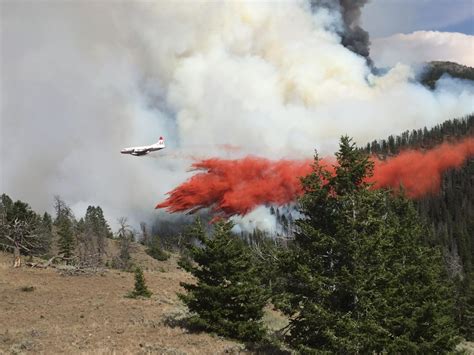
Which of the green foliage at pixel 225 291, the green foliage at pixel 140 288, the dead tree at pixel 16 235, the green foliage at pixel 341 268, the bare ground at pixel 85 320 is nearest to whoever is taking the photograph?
the green foliage at pixel 341 268

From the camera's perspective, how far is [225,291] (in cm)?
2816

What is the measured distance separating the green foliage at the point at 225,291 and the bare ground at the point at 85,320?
1.14 metres

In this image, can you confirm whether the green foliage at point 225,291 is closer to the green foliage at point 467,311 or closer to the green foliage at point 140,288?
the green foliage at point 140,288

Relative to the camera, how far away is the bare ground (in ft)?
80.3

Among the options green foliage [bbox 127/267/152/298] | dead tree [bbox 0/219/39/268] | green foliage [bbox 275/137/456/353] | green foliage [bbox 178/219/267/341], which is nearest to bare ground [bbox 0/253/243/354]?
green foliage [bbox 178/219/267/341]

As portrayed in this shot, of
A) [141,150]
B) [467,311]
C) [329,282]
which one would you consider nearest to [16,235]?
[141,150]

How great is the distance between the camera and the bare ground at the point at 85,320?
24.5 m

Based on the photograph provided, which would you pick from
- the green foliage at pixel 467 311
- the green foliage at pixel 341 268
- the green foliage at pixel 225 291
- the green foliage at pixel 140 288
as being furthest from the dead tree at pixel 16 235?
the green foliage at pixel 467 311

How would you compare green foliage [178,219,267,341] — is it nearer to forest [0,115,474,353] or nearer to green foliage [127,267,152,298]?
forest [0,115,474,353]

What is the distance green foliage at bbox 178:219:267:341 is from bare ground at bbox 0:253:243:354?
1.14m

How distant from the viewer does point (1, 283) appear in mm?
51656

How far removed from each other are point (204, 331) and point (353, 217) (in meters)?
13.0

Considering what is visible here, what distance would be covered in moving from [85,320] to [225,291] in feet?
43.8

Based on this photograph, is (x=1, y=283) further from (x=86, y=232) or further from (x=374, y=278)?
(x=86, y=232)
